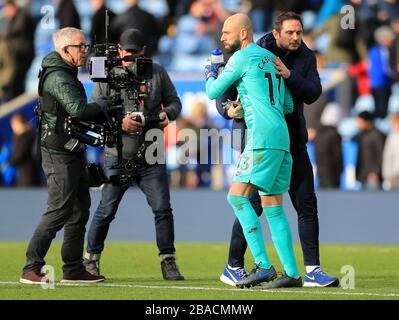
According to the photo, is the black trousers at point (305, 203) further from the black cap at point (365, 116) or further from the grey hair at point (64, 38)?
the black cap at point (365, 116)

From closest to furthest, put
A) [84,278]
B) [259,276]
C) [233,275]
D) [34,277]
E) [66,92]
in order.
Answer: [259,276], [66,92], [34,277], [233,275], [84,278]

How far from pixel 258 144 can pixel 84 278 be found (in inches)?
87.0

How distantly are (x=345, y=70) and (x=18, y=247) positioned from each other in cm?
685

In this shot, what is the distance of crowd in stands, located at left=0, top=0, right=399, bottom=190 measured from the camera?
20.0m

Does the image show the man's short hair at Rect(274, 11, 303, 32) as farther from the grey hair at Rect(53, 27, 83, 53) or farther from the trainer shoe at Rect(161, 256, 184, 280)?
the trainer shoe at Rect(161, 256, 184, 280)

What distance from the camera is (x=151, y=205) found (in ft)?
40.2

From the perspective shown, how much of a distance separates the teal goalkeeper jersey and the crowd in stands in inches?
366

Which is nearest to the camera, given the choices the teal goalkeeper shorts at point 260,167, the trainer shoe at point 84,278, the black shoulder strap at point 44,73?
the teal goalkeeper shorts at point 260,167

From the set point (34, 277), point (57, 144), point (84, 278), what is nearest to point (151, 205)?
point (84, 278)

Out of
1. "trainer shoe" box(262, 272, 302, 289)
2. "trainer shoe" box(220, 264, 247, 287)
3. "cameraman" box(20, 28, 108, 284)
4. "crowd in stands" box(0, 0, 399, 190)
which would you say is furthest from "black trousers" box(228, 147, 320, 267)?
"crowd in stands" box(0, 0, 399, 190)

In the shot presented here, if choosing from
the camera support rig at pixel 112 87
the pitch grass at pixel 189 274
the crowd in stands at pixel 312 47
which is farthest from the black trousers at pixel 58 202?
the crowd in stands at pixel 312 47

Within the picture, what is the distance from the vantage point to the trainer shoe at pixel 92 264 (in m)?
12.2

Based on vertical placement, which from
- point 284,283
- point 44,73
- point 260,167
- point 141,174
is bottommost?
point 284,283

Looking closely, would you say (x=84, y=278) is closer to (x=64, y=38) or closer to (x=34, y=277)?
(x=34, y=277)
